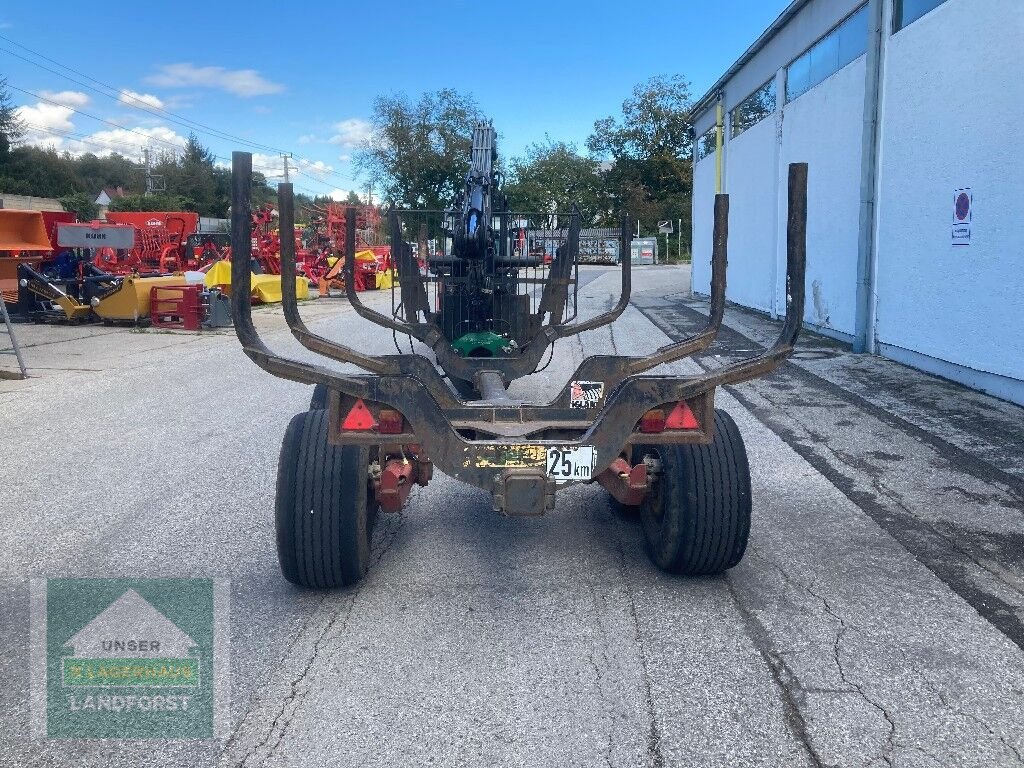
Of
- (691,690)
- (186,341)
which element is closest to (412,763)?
(691,690)

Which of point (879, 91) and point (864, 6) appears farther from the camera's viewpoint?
point (864, 6)

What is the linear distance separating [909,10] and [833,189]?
10.7 feet

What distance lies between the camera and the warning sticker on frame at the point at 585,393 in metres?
5.44

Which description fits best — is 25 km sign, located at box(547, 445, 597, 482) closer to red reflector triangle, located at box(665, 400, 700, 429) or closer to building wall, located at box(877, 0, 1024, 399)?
Answer: red reflector triangle, located at box(665, 400, 700, 429)

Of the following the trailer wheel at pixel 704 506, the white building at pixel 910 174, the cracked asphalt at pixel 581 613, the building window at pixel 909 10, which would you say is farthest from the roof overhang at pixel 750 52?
the trailer wheel at pixel 704 506

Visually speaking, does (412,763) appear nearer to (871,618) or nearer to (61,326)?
(871,618)

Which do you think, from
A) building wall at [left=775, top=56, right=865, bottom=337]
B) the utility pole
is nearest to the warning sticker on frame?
building wall at [left=775, top=56, right=865, bottom=337]

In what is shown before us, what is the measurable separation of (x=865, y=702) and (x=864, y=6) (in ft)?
42.7

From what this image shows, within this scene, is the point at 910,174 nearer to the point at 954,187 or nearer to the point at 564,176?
the point at 954,187

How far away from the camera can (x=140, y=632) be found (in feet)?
13.3

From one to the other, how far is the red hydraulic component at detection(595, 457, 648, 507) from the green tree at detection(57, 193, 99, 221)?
177 feet

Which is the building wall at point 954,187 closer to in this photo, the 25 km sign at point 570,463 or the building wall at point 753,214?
the building wall at point 753,214

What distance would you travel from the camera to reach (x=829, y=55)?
15.4 meters

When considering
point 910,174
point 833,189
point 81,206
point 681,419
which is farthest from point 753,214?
point 81,206
